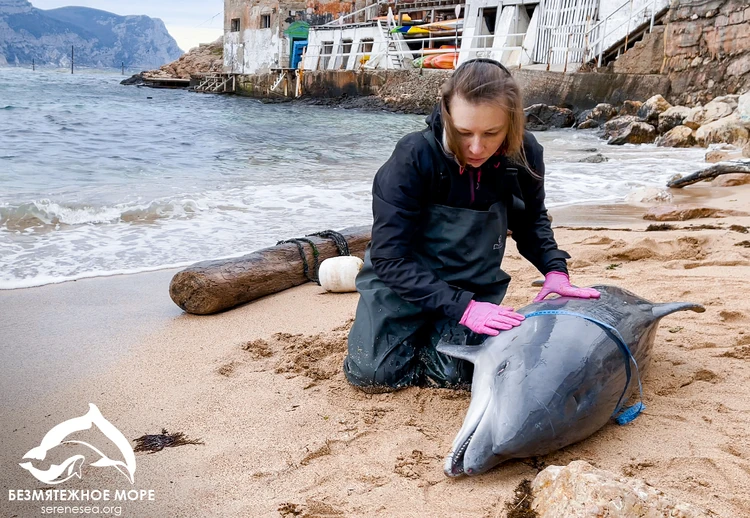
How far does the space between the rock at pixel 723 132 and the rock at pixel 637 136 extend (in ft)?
5.40

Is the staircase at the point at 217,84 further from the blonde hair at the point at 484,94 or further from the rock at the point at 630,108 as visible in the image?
the blonde hair at the point at 484,94

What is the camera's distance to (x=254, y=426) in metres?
2.89

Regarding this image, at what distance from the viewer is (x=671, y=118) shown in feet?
53.6

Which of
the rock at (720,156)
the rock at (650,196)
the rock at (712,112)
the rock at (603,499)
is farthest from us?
the rock at (712,112)

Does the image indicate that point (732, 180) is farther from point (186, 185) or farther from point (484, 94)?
point (484, 94)

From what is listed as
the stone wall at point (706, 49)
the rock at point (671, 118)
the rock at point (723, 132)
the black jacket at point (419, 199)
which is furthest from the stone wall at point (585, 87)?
the black jacket at point (419, 199)

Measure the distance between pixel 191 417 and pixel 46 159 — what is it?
10975mm

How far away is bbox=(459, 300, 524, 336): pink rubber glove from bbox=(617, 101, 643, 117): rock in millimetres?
18366

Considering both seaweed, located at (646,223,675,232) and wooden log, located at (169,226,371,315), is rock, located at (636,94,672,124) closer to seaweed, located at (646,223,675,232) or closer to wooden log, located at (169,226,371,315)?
seaweed, located at (646,223,675,232)

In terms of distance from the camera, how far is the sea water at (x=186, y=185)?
6.31m

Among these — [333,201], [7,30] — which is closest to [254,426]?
[333,201]

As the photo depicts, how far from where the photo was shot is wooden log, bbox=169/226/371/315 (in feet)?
14.9

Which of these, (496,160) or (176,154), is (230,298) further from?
(176,154)

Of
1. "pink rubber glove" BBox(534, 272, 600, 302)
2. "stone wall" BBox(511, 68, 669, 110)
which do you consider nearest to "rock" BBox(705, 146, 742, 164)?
"stone wall" BBox(511, 68, 669, 110)
